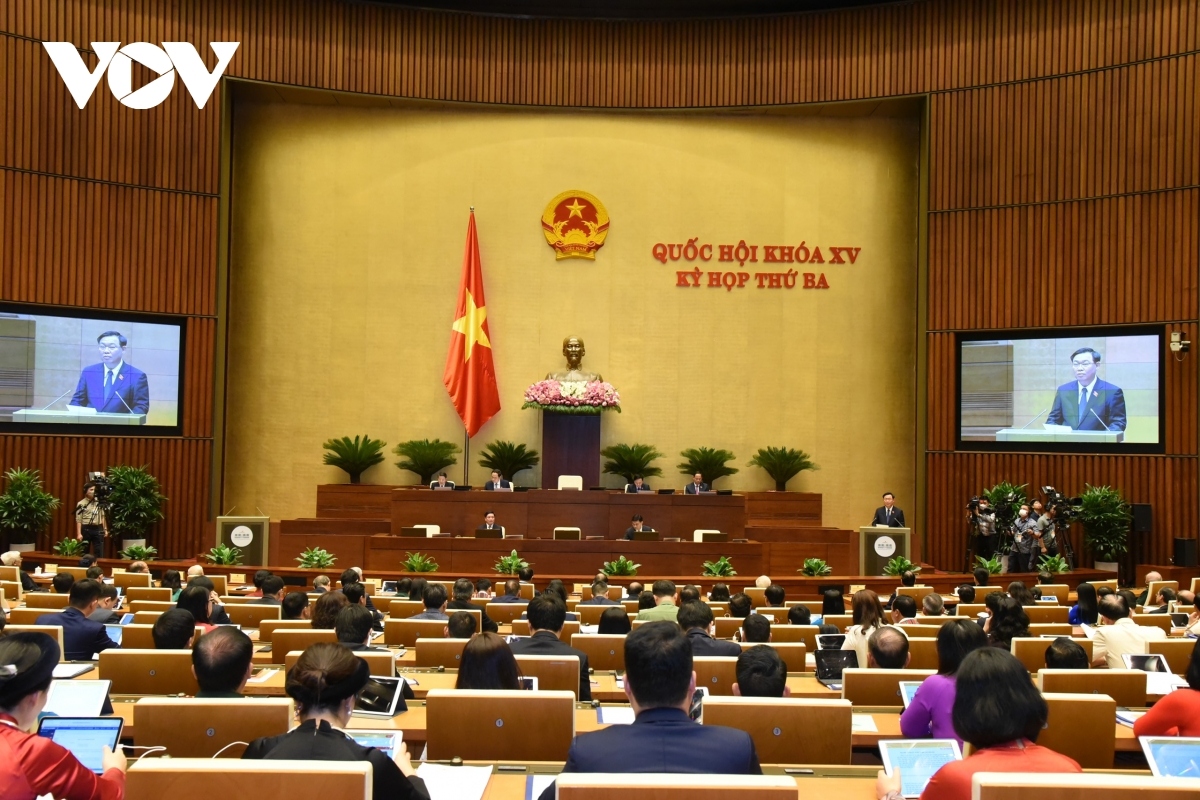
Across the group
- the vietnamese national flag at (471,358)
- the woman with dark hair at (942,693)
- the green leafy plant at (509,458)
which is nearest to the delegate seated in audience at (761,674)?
the woman with dark hair at (942,693)

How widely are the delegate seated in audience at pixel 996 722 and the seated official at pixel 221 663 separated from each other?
6.65ft

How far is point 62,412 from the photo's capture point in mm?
13688

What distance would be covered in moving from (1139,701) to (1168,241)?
35.2 ft

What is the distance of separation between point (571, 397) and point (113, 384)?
Result: 586 cm

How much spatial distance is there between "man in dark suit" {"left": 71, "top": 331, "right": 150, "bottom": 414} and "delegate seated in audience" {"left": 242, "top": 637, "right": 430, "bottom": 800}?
12466 mm

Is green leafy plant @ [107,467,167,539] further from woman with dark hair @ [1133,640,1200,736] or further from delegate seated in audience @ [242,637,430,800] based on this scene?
woman with dark hair @ [1133,640,1200,736]

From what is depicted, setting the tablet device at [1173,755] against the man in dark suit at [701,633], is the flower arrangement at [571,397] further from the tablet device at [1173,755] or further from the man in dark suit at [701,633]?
the tablet device at [1173,755]

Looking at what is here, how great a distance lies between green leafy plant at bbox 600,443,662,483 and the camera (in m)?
14.7

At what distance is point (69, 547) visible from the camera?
12.3 m

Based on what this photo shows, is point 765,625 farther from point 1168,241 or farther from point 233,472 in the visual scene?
point 233,472

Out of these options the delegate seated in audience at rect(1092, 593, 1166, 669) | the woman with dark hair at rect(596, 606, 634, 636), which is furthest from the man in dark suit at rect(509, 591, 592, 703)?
the delegate seated in audience at rect(1092, 593, 1166, 669)

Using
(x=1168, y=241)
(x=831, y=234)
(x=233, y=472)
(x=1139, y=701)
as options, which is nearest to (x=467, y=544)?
(x=233, y=472)

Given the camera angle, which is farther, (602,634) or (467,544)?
(467,544)

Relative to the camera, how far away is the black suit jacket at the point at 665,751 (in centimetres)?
238
